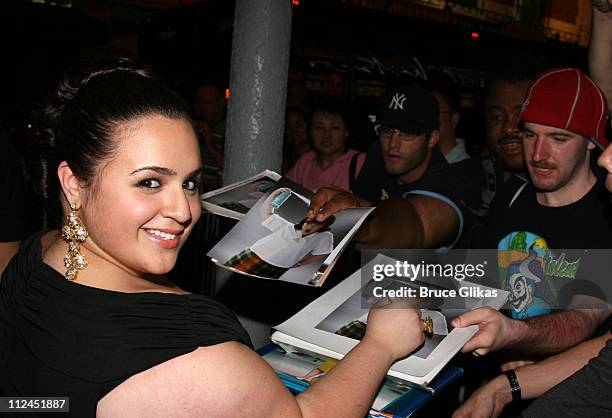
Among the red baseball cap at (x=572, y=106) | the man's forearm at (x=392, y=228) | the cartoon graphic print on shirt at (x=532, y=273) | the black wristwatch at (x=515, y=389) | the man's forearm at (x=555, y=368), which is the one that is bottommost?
the black wristwatch at (x=515, y=389)

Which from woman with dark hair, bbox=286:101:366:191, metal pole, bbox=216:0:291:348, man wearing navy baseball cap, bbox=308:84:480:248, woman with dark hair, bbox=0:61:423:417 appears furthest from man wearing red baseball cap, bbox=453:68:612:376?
woman with dark hair, bbox=286:101:366:191

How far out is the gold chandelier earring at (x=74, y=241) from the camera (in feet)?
4.96

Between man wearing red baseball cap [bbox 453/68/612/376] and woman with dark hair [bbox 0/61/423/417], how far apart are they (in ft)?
3.40

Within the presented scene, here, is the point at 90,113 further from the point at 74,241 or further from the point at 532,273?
the point at 532,273

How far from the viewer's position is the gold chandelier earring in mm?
1511

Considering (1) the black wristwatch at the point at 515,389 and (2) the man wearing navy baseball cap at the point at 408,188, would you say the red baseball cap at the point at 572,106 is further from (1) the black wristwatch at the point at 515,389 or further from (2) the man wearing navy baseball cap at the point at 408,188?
(1) the black wristwatch at the point at 515,389

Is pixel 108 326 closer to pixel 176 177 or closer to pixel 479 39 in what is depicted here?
pixel 176 177

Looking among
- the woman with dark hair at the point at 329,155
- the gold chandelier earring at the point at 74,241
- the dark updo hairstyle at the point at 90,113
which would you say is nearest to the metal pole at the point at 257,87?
the dark updo hairstyle at the point at 90,113

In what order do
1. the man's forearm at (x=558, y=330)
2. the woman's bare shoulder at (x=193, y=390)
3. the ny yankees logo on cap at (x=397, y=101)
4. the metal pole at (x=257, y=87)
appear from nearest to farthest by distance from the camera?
the woman's bare shoulder at (x=193, y=390), the man's forearm at (x=558, y=330), the metal pole at (x=257, y=87), the ny yankees logo on cap at (x=397, y=101)

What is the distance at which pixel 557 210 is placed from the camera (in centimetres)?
254

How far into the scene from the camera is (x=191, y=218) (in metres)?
1.58

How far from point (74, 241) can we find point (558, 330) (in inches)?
69.0

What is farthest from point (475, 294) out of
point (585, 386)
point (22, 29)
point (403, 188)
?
point (22, 29)

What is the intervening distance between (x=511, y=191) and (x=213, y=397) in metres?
2.03
